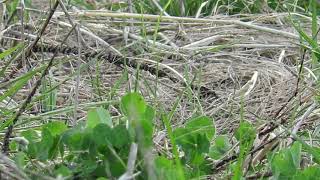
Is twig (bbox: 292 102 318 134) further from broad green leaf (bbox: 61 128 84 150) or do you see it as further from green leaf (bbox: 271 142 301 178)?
broad green leaf (bbox: 61 128 84 150)

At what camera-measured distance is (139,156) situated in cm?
128

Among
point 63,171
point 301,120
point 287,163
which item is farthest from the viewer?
point 301,120

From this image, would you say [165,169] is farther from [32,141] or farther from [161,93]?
[161,93]

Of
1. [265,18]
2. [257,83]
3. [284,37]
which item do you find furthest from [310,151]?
[265,18]

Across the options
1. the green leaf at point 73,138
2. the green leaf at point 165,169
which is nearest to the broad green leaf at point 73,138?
the green leaf at point 73,138

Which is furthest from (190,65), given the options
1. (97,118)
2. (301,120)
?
(97,118)

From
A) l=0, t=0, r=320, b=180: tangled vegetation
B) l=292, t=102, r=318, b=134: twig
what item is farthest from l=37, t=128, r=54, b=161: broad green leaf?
l=292, t=102, r=318, b=134: twig

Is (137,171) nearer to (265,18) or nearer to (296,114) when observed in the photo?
(296,114)

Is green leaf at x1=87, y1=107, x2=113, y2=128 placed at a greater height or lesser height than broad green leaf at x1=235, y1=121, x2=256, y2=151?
greater

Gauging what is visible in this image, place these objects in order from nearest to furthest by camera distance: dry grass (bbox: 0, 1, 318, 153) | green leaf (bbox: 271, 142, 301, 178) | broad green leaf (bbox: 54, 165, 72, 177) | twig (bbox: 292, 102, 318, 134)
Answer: broad green leaf (bbox: 54, 165, 72, 177) < green leaf (bbox: 271, 142, 301, 178) < twig (bbox: 292, 102, 318, 134) < dry grass (bbox: 0, 1, 318, 153)

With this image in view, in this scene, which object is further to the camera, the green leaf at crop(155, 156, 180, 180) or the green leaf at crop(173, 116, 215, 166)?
the green leaf at crop(173, 116, 215, 166)

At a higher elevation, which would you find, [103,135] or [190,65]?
[103,135]

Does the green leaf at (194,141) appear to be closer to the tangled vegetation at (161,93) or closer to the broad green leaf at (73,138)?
the tangled vegetation at (161,93)

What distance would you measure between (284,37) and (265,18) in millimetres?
216
